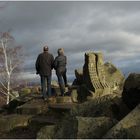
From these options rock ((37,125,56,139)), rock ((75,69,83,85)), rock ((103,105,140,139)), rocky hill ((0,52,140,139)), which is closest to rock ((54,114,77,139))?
rocky hill ((0,52,140,139))

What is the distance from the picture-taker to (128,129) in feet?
20.8

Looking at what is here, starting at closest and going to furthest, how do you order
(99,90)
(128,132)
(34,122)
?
(128,132) < (34,122) < (99,90)

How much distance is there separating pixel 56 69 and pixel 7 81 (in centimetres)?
2222

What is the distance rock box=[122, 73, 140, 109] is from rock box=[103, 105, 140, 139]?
1.12m

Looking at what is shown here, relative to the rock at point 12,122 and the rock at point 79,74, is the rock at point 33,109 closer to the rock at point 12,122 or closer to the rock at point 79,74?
the rock at point 12,122

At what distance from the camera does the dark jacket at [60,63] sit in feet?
51.7

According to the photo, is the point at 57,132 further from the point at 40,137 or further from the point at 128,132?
the point at 128,132

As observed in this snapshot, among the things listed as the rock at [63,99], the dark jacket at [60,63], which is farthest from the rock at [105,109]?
the dark jacket at [60,63]

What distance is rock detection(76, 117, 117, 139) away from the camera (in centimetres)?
713

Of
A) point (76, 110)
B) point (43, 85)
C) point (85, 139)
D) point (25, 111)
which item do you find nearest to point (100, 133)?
point (85, 139)

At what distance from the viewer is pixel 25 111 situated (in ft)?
44.0

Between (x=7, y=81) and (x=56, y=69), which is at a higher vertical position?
(x=56, y=69)

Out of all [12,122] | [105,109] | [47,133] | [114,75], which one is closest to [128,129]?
[47,133]

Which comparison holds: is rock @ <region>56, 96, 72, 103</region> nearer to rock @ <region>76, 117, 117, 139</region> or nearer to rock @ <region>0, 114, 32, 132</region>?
rock @ <region>0, 114, 32, 132</region>
